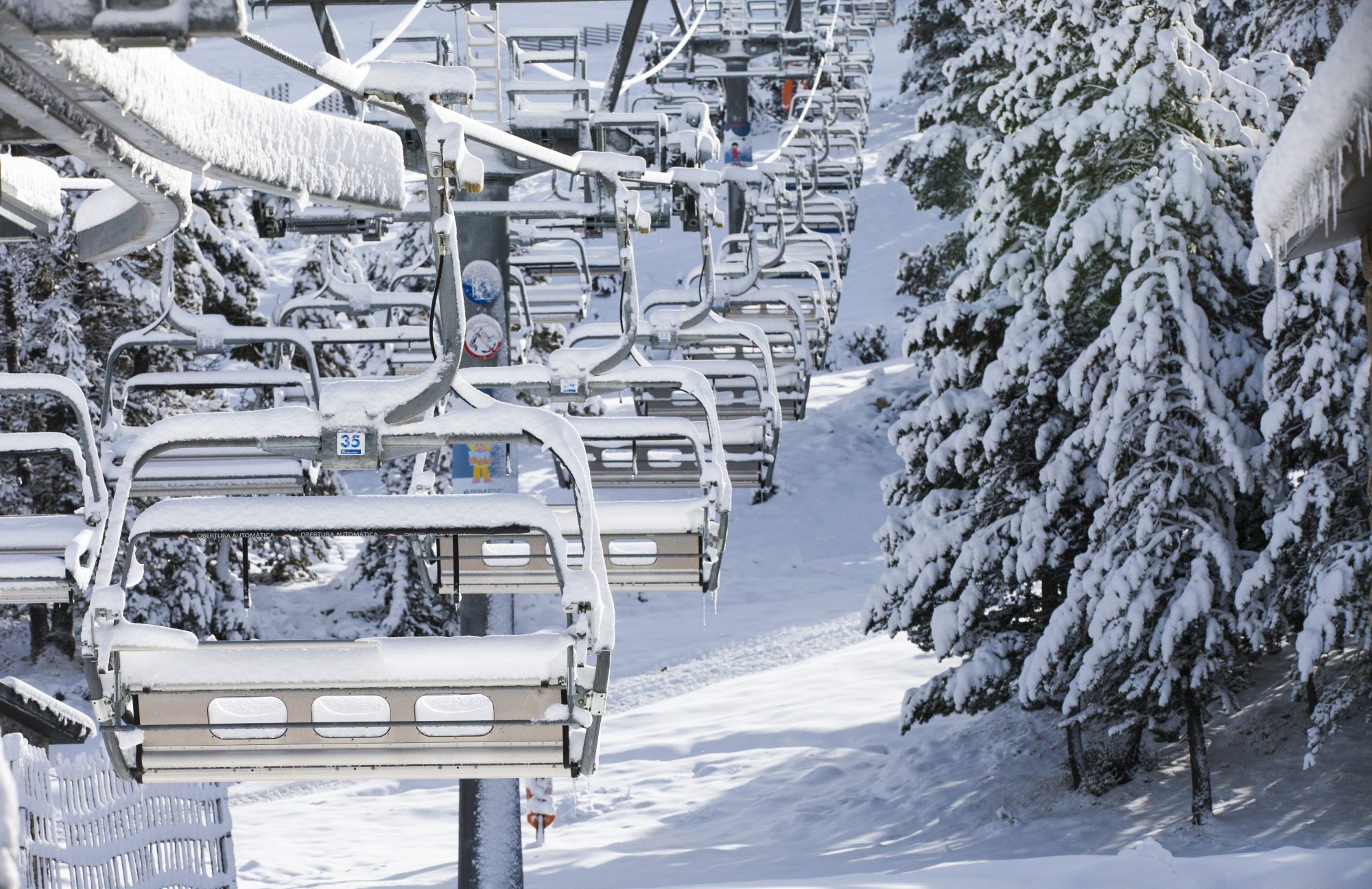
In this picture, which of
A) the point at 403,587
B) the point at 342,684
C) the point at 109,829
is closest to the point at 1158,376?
the point at 109,829

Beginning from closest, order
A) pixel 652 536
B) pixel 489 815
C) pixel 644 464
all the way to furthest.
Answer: pixel 652 536
pixel 644 464
pixel 489 815

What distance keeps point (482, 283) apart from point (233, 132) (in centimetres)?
926

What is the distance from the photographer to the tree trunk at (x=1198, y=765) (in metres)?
13.7

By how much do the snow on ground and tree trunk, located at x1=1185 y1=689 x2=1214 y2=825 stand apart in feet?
0.51

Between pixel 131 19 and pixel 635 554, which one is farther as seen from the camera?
pixel 635 554

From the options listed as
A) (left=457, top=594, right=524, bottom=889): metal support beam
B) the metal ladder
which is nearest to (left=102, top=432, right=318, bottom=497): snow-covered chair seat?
(left=457, top=594, right=524, bottom=889): metal support beam

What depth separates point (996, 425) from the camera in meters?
14.7

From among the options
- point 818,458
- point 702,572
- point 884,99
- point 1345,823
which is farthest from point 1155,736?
point 884,99

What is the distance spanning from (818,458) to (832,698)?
11499mm

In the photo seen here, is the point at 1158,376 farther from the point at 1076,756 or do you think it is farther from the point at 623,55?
the point at 623,55

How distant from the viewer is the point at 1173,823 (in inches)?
554

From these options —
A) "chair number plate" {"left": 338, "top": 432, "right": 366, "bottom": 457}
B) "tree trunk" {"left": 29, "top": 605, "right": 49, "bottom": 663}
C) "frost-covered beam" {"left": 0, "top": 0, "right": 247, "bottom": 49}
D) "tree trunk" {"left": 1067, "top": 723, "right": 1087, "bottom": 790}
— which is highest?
"frost-covered beam" {"left": 0, "top": 0, "right": 247, "bottom": 49}

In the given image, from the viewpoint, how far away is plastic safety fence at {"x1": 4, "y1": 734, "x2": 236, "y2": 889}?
10.5m

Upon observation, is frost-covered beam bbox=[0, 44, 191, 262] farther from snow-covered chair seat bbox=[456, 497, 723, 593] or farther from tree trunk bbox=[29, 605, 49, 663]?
tree trunk bbox=[29, 605, 49, 663]
